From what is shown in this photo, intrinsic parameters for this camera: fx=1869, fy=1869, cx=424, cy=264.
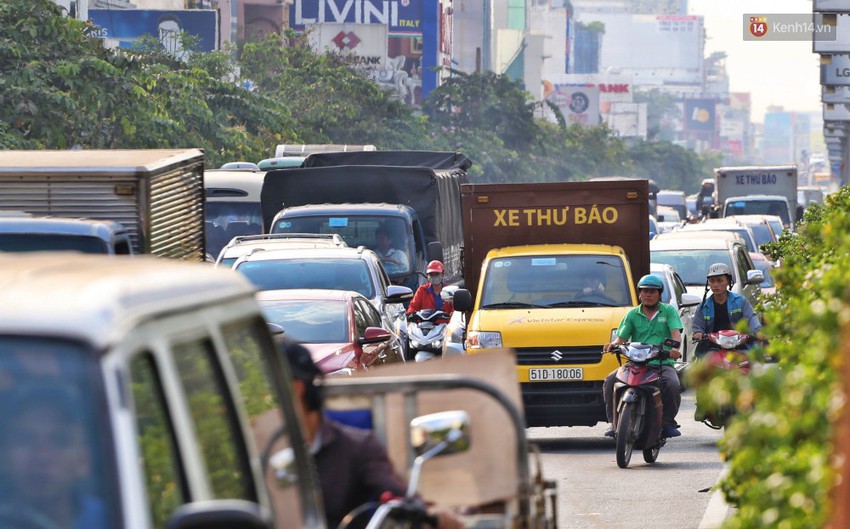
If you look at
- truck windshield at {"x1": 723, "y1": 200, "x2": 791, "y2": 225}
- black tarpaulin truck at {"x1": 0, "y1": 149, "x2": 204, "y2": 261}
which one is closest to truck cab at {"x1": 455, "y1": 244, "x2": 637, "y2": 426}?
black tarpaulin truck at {"x1": 0, "y1": 149, "x2": 204, "y2": 261}

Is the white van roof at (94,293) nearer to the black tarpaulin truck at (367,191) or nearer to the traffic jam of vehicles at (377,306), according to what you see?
the traffic jam of vehicles at (377,306)

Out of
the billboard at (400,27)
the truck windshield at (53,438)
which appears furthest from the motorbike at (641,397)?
the billboard at (400,27)

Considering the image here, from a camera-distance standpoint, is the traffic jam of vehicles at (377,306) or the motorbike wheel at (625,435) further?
the motorbike wheel at (625,435)

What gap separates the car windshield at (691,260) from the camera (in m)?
24.2

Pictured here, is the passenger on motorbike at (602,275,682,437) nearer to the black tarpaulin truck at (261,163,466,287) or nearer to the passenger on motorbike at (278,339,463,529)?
the passenger on motorbike at (278,339,463,529)

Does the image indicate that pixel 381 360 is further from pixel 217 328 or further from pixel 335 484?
pixel 217 328

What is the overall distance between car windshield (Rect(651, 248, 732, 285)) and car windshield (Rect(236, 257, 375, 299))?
721 cm

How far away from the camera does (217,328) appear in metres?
3.81

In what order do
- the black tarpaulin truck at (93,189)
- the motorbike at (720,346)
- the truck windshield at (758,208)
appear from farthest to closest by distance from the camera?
the truck windshield at (758,208) → the motorbike at (720,346) → the black tarpaulin truck at (93,189)

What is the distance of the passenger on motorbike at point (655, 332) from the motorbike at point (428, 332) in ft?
15.7

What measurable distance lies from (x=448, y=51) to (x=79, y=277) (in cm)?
13892

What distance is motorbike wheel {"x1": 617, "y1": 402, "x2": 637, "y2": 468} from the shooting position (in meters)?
→ 13.8

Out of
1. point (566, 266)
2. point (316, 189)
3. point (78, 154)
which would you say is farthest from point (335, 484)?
point (316, 189)

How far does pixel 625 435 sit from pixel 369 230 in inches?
367
